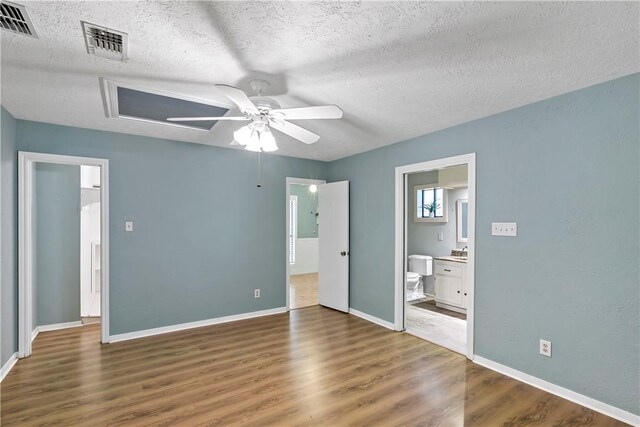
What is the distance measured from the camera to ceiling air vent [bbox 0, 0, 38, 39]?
1498mm

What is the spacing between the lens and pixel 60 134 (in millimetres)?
3340

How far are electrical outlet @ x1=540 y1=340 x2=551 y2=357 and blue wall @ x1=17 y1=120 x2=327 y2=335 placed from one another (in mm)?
3224

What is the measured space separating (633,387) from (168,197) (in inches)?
181

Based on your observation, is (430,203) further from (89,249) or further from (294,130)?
(89,249)

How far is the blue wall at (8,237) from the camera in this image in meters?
2.76

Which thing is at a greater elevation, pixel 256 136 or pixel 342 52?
pixel 342 52

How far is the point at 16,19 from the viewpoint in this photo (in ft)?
5.21

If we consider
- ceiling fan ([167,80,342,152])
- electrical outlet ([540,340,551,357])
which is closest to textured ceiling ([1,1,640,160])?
ceiling fan ([167,80,342,152])

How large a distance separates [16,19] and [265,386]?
9.31ft

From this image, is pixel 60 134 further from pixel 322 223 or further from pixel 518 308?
pixel 518 308

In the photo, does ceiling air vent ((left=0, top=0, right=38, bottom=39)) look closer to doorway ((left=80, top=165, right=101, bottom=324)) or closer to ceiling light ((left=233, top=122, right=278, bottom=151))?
ceiling light ((left=233, top=122, right=278, bottom=151))

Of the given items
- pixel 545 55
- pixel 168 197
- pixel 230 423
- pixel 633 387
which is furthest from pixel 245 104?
pixel 633 387

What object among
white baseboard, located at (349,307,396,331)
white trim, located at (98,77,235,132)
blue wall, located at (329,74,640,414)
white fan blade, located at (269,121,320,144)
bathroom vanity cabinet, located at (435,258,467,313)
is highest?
white trim, located at (98,77,235,132)

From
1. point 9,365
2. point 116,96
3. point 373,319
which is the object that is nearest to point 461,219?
point 373,319
